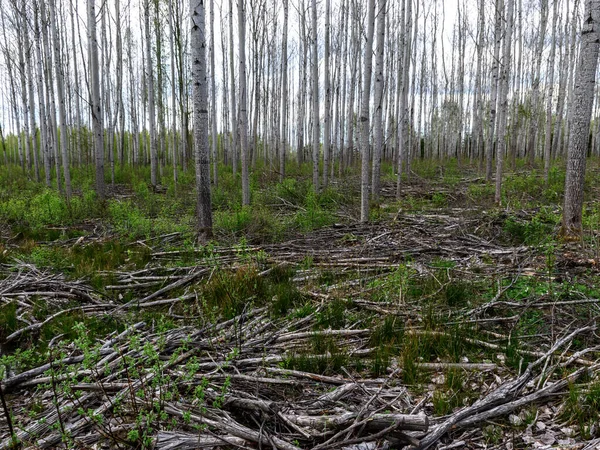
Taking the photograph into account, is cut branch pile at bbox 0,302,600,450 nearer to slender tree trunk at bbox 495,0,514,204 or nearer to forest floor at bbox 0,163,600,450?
forest floor at bbox 0,163,600,450

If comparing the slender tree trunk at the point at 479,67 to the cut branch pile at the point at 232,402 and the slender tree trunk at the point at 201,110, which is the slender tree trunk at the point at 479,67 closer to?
the slender tree trunk at the point at 201,110

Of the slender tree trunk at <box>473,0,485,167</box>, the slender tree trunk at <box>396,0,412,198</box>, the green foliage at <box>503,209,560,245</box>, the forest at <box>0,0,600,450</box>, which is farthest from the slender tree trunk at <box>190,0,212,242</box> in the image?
the slender tree trunk at <box>473,0,485,167</box>

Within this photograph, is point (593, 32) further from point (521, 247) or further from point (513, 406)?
point (513, 406)

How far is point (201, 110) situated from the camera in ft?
18.6

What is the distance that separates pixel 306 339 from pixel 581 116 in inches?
193

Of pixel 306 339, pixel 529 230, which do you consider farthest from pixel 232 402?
pixel 529 230

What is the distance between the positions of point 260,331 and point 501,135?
802 cm

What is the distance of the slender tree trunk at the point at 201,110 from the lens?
5.48 metres

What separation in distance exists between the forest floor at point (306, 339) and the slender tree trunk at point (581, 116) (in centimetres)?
38

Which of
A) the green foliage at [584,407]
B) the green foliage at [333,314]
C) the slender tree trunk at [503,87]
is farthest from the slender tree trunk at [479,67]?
the green foliage at [584,407]

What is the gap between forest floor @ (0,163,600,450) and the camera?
6.67ft

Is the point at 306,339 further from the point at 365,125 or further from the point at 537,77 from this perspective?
the point at 537,77

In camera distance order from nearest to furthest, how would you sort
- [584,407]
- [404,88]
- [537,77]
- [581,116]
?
1. [584,407]
2. [581,116]
3. [404,88]
4. [537,77]

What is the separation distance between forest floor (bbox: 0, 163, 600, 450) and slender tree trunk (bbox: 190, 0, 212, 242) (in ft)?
1.58
